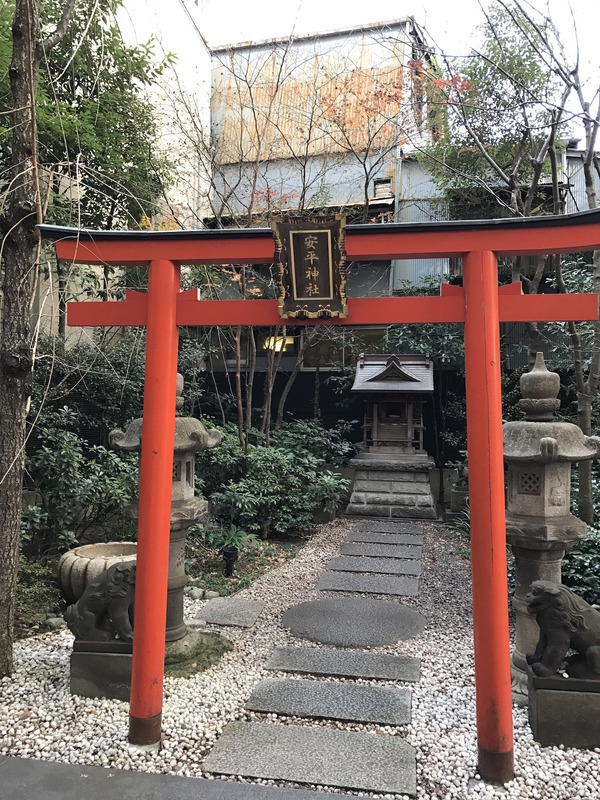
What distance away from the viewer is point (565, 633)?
3273 mm

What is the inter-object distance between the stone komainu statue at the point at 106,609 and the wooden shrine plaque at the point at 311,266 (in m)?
2.21

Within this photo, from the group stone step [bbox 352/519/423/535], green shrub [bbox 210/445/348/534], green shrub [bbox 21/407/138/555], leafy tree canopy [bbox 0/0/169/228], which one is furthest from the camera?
stone step [bbox 352/519/423/535]

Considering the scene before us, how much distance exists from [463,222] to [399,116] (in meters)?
8.56

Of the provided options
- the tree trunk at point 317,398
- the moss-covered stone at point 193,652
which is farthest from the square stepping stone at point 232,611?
the tree trunk at point 317,398

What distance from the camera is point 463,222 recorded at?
3088 millimetres

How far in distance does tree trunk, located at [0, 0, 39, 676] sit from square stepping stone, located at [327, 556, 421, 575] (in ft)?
14.5

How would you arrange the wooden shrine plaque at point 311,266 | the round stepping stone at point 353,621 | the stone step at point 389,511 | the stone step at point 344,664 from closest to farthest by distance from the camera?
the wooden shrine plaque at point 311,266 → the stone step at point 344,664 → the round stepping stone at point 353,621 → the stone step at point 389,511

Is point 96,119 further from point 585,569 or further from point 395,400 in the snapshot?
point 585,569

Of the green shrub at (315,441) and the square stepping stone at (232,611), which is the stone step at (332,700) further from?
the green shrub at (315,441)

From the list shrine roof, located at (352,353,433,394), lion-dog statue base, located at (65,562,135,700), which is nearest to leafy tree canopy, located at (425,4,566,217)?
shrine roof, located at (352,353,433,394)

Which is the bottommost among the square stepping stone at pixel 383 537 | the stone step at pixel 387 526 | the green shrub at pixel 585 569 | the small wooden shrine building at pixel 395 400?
the square stepping stone at pixel 383 537

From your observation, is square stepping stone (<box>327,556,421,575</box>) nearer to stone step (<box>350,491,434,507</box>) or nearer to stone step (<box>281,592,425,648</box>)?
stone step (<box>281,592,425,648</box>)

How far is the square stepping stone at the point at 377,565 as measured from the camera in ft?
23.8

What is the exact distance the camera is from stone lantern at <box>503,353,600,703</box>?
3.90 meters
